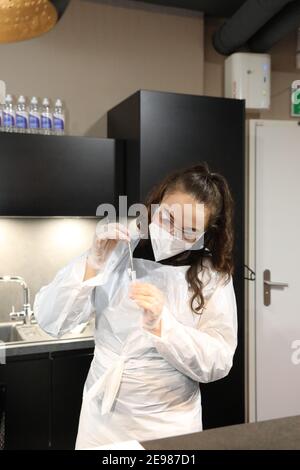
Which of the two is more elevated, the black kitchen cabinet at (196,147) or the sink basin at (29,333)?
the black kitchen cabinet at (196,147)

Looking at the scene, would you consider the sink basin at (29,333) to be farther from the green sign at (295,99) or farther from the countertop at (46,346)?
the green sign at (295,99)

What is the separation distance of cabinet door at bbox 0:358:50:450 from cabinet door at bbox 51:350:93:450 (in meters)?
0.03

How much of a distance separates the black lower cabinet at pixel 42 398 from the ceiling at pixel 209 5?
2.11 m

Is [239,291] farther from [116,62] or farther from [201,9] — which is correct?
[201,9]

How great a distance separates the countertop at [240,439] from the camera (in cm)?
102

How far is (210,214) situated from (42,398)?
4.53 feet

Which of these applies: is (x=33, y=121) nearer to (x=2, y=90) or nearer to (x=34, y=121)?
(x=34, y=121)

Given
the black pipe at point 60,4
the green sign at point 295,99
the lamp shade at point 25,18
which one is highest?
the green sign at point 295,99

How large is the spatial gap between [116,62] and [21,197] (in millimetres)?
1094

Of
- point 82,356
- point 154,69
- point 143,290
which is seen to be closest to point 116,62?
point 154,69

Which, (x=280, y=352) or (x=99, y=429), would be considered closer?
(x=99, y=429)

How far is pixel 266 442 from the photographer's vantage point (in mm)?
1039

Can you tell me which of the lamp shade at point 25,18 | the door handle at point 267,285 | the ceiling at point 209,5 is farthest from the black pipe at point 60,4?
the door handle at point 267,285

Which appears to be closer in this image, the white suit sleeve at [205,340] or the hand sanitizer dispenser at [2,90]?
the white suit sleeve at [205,340]
